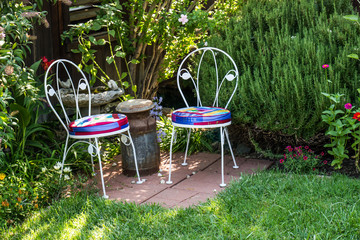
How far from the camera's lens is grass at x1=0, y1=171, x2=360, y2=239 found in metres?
3.08

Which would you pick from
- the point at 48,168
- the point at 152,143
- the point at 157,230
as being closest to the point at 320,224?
the point at 157,230

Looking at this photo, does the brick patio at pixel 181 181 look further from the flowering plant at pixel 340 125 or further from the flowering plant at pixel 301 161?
the flowering plant at pixel 340 125

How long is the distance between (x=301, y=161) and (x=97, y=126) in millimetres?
1826

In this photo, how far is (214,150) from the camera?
5.22 m

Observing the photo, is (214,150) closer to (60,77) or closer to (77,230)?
(60,77)

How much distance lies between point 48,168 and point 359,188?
260cm

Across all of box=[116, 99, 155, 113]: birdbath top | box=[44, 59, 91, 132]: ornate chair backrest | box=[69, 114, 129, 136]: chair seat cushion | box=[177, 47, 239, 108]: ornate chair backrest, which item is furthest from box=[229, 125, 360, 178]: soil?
box=[44, 59, 91, 132]: ornate chair backrest

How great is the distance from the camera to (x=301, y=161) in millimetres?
4246

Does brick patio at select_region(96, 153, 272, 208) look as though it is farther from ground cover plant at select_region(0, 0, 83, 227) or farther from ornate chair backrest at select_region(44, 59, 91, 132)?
ornate chair backrest at select_region(44, 59, 91, 132)

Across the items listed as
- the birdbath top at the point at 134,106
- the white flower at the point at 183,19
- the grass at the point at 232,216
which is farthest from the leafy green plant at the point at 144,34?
the grass at the point at 232,216

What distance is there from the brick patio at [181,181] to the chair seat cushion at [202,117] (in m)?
0.53

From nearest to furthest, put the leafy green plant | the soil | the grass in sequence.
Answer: the grass, the soil, the leafy green plant

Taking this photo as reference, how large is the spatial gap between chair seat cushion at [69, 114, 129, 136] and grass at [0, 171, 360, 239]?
523mm

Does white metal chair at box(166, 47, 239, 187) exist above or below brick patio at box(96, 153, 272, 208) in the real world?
above
